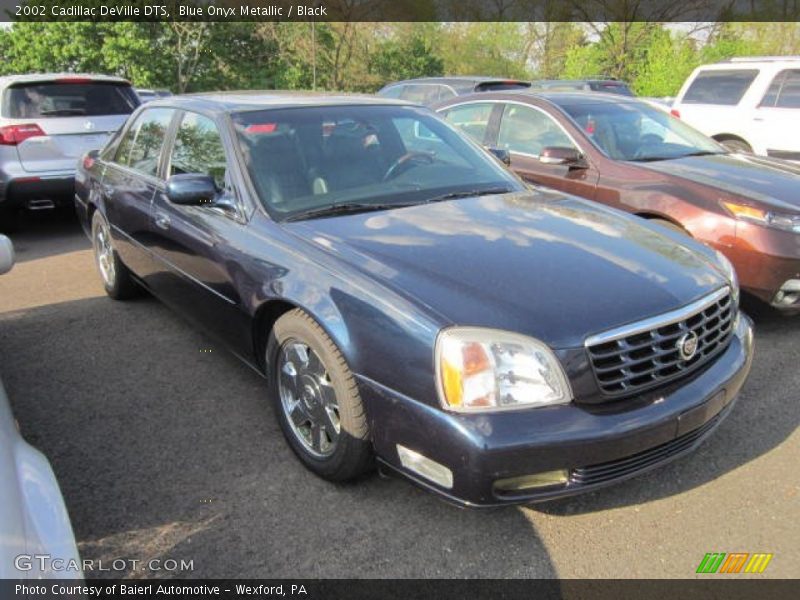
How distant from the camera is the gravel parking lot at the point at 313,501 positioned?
2.41 metres

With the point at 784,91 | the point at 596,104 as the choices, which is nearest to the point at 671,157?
the point at 596,104

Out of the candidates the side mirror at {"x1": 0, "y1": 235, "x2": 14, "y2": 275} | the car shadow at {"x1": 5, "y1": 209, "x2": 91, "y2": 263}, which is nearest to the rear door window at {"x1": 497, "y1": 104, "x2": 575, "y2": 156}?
the side mirror at {"x1": 0, "y1": 235, "x2": 14, "y2": 275}

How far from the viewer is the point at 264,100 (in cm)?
383

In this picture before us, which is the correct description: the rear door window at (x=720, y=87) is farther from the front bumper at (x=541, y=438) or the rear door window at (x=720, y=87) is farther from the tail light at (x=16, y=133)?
the tail light at (x=16, y=133)

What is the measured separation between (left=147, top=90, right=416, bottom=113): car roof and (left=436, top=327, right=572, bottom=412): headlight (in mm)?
2069

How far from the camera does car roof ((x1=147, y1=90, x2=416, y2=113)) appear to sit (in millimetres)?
3670

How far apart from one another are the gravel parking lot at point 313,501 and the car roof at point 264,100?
154 cm

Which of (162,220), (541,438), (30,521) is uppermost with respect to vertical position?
(162,220)

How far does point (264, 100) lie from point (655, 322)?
257 centimetres

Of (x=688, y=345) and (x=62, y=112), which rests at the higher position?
(x=62, y=112)

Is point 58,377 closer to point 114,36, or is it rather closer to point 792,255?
point 792,255

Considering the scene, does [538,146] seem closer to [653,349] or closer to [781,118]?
[653,349]

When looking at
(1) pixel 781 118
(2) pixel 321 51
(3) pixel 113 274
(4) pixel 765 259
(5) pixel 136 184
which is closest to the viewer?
(4) pixel 765 259

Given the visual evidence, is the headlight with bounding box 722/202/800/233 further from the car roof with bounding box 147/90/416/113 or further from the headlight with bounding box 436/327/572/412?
the headlight with bounding box 436/327/572/412
